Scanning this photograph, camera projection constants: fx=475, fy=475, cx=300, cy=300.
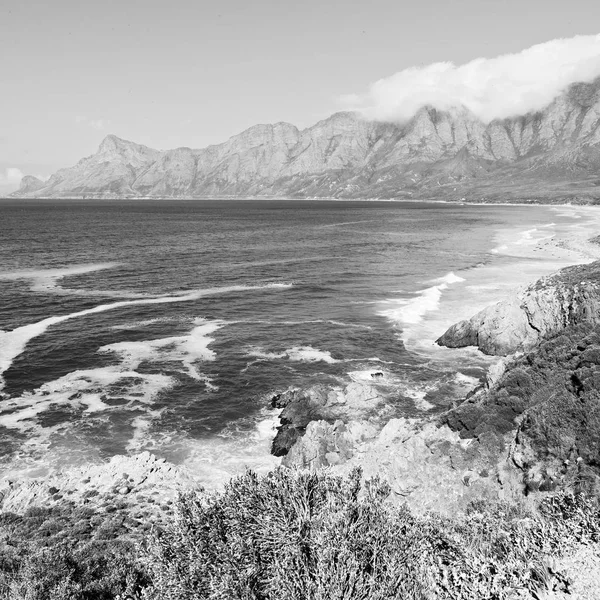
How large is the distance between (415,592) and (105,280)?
84.8 metres

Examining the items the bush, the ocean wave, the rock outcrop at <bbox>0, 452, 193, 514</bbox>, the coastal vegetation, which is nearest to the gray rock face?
the ocean wave

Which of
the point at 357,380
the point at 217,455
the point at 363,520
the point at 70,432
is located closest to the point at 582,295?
the point at 357,380

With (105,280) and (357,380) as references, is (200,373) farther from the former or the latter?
(105,280)

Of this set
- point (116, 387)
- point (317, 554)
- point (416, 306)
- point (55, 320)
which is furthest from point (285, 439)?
point (55, 320)

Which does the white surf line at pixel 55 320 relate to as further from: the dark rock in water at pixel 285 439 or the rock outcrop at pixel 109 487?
the dark rock in water at pixel 285 439

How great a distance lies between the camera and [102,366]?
166 feet

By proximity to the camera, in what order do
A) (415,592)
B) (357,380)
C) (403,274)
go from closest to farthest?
(415,592)
(357,380)
(403,274)

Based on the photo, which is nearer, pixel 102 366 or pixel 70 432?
pixel 70 432

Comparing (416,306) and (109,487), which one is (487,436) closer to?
(109,487)

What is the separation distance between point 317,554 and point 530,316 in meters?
46.3

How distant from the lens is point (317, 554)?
548 inches

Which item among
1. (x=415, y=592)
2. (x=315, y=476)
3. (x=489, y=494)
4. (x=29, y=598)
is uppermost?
(x=315, y=476)

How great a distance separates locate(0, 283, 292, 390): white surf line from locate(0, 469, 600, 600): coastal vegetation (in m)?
34.1

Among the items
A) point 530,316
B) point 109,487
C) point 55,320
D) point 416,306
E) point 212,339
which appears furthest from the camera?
point 416,306
